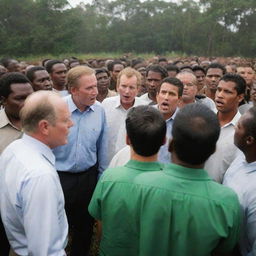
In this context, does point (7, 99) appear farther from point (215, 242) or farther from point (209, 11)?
point (209, 11)

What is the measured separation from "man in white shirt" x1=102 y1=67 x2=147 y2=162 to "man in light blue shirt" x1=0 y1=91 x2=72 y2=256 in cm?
182

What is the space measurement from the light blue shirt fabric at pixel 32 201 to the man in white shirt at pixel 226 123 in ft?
5.39

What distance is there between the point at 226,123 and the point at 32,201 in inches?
90.7

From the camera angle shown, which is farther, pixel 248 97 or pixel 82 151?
pixel 248 97

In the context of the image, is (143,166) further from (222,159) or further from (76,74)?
(76,74)

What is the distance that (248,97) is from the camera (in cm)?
600

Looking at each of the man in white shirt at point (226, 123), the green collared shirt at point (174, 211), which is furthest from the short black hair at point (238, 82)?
the green collared shirt at point (174, 211)

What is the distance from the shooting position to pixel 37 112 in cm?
195

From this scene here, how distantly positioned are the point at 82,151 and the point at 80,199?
527 mm

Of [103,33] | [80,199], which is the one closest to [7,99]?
[80,199]

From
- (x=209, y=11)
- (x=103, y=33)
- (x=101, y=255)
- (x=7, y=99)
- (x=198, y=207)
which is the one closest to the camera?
(x=198, y=207)

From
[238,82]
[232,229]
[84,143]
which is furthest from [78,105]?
[232,229]

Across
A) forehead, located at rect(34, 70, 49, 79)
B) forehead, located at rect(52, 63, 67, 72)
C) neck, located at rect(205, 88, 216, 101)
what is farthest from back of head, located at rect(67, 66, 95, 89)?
neck, located at rect(205, 88, 216, 101)

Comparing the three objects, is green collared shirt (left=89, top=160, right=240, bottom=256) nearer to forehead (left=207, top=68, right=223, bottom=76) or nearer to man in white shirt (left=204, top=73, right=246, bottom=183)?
man in white shirt (left=204, top=73, right=246, bottom=183)
